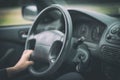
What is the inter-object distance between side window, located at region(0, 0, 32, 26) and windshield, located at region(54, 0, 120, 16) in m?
0.38

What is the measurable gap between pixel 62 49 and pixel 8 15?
1012 millimetres

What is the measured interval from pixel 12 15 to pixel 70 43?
100 cm

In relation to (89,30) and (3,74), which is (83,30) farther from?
(3,74)

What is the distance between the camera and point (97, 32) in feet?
6.10

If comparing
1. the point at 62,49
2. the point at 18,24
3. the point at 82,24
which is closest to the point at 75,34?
the point at 82,24

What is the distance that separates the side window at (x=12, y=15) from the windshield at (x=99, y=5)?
0.38m

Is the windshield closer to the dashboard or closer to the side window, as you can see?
the dashboard

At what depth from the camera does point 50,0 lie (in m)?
2.20

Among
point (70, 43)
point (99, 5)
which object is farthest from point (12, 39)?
point (70, 43)

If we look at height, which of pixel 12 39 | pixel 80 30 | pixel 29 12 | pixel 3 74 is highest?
pixel 29 12

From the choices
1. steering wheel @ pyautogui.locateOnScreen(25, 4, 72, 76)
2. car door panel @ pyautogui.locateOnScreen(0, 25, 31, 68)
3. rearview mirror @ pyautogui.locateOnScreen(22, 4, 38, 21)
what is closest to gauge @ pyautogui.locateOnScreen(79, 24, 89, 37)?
steering wheel @ pyautogui.locateOnScreen(25, 4, 72, 76)

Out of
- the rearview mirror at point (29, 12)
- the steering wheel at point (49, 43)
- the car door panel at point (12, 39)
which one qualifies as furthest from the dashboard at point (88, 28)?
the car door panel at point (12, 39)

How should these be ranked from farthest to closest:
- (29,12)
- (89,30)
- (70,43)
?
(29,12), (89,30), (70,43)

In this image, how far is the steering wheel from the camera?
1.64 meters
